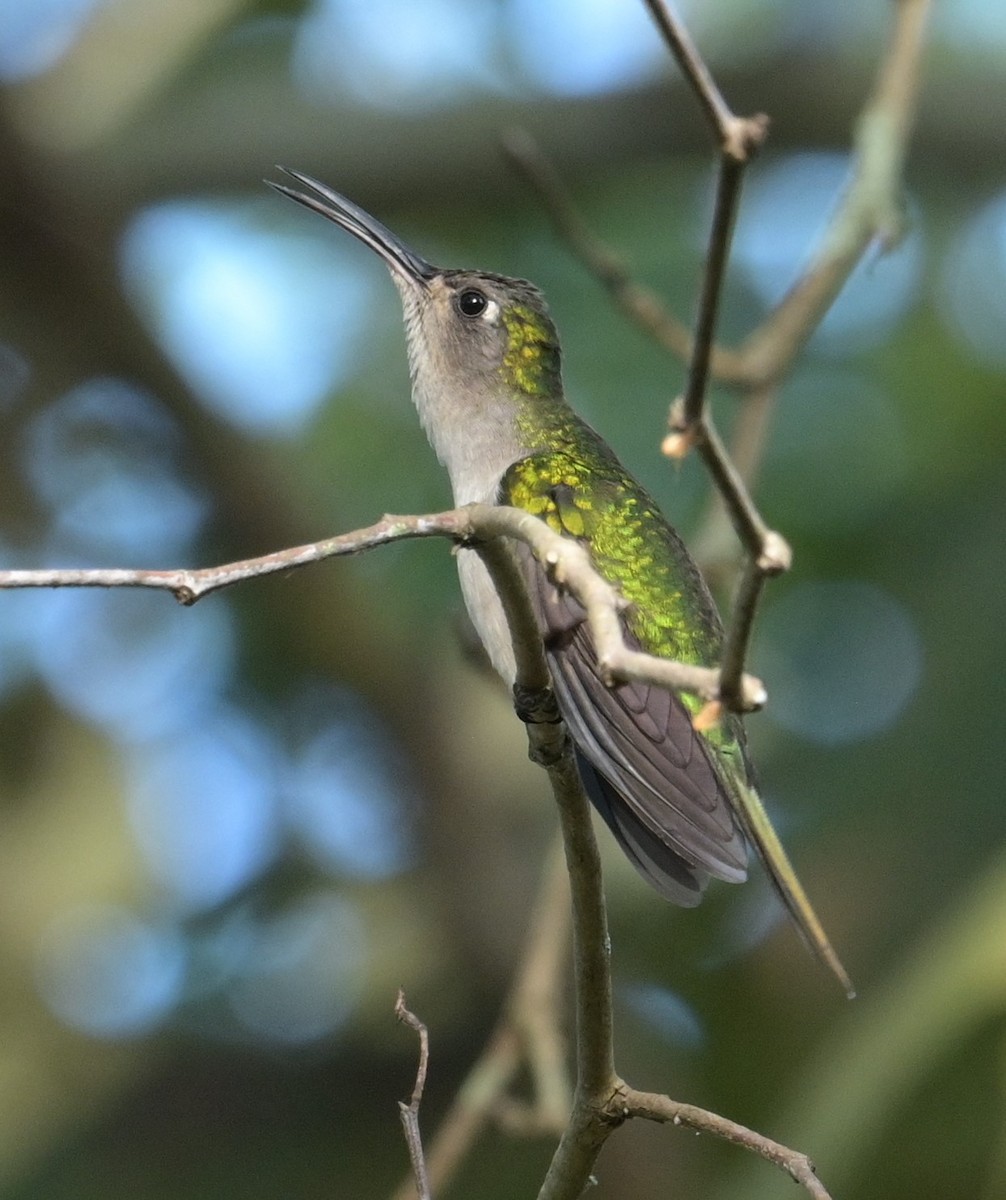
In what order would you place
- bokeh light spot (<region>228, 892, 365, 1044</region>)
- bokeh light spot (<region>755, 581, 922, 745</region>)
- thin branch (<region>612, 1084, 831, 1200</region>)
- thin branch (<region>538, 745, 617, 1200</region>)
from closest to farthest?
thin branch (<region>612, 1084, 831, 1200</region>), thin branch (<region>538, 745, 617, 1200</region>), bokeh light spot (<region>228, 892, 365, 1044</region>), bokeh light spot (<region>755, 581, 922, 745</region>)

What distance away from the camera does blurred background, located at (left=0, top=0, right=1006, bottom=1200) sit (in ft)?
18.7

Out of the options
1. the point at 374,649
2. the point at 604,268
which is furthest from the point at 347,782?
the point at 604,268

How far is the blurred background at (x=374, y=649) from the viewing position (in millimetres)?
5707

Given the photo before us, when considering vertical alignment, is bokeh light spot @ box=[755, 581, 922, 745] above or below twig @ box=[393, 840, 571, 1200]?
above

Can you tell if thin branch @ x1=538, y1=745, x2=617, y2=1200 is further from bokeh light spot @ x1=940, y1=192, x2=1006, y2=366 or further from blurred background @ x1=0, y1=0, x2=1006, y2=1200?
bokeh light spot @ x1=940, y1=192, x2=1006, y2=366

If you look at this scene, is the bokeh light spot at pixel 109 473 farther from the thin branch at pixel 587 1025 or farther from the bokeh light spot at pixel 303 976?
the thin branch at pixel 587 1025

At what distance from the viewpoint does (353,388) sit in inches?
269

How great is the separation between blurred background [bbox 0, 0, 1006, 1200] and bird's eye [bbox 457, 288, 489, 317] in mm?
1633

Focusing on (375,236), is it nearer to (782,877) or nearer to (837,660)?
(782,877)

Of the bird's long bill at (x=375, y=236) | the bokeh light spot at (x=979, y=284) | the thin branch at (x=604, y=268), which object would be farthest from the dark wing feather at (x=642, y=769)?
the bokeh light spot at (x=979, y=284)

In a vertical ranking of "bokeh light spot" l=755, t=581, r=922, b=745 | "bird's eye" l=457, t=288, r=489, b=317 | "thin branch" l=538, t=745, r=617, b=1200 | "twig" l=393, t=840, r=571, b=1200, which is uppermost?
"bird's eye" l=457, t=288, r=489, b=317

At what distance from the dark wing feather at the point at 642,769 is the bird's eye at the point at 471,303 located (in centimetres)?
131

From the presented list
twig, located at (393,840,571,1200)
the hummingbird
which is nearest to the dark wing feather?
the hummingbird

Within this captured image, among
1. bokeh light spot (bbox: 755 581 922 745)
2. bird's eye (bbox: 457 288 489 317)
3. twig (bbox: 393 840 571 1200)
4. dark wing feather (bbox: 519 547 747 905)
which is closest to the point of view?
dark wing feather (bbox: 519 547 747 905)
